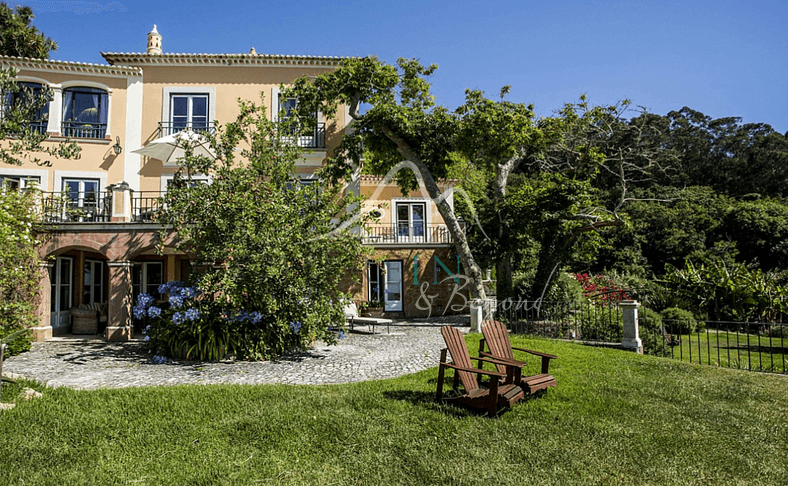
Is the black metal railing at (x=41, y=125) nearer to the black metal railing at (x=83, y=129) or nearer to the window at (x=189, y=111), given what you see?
the black metal railing at (x=83, y=129)

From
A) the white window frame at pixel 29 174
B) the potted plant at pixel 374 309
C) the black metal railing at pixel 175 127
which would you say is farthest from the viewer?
the potted plant at pixel 374 309

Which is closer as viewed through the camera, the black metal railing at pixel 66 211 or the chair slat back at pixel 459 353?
the chair slat back at pixel 459 353

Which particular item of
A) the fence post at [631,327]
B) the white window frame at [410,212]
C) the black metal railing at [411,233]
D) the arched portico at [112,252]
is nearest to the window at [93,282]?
the arched portico at [112,252]

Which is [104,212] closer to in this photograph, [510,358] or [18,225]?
[18,225]

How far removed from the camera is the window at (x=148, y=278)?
16031mm

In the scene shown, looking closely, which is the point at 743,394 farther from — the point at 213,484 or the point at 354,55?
the point at 354,55

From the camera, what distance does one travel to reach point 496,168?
1678 centimetres

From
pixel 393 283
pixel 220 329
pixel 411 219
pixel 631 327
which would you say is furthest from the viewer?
pixel 411 219

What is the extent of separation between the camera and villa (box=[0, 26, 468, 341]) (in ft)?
48.5

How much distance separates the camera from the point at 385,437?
4.80m

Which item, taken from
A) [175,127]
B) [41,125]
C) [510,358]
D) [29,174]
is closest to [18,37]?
[41,125]

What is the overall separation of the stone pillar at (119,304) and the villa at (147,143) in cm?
128

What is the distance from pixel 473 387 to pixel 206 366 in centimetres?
524

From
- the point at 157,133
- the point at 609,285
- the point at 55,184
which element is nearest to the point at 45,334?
the point at 55,184
